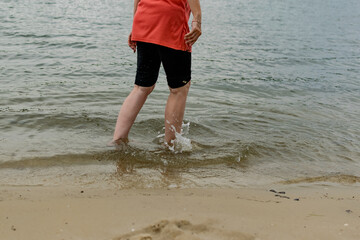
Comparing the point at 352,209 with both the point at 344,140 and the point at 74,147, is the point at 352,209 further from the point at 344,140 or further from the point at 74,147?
the point at 74,147

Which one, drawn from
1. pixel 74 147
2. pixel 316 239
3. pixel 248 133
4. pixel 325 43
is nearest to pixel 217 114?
pixel 248 133

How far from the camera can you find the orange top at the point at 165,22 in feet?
10.8

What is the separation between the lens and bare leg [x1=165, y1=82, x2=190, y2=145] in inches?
144

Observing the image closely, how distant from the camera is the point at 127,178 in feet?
10.6

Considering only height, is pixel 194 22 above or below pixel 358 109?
above

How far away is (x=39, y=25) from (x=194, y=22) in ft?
39.1

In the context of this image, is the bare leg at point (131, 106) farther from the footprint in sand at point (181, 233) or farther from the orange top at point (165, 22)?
the footprint in sand at point (181, 233)

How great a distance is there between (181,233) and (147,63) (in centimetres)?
191

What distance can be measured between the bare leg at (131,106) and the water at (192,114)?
0.26 meters

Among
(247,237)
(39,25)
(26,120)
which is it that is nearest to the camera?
(247,237)

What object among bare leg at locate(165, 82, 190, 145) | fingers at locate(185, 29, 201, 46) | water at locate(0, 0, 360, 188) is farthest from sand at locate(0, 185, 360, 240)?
fingers at locate(185, 29, 201, 46)

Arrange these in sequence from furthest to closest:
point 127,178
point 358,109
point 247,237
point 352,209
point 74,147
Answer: point 358,109 → point 74,147 → point 127,178 → point 352,209 → point 247,237

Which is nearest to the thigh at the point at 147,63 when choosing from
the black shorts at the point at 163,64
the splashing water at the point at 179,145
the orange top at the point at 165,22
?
the black shorts at the point at 163,64

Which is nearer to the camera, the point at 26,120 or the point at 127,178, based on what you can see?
the point at 127,178
